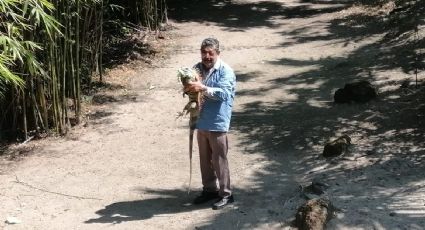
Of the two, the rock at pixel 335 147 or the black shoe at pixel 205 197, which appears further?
the rock at pixel 335 147

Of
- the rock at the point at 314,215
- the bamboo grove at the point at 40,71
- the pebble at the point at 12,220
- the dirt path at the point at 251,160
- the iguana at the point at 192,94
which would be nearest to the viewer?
the rock at the point at 314,215

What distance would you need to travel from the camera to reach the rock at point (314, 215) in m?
A: 3.69

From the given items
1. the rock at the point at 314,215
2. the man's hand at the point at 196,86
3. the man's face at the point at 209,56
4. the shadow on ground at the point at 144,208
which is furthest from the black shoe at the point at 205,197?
the man's face at the point at 209,56

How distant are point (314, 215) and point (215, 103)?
3.30 feet

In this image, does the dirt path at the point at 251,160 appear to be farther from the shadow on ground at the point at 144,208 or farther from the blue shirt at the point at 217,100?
the blue shirt at the point at 217,100

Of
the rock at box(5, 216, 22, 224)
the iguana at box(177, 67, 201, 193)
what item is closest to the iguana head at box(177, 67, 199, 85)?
the iguana at box(177, 67, 201, 193)

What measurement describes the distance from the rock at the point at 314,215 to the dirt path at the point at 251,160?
95mm

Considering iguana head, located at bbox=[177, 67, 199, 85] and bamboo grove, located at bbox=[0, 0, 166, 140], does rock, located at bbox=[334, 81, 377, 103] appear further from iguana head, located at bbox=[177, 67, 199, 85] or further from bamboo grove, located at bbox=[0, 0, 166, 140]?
iguana head, located at bbox=[177, 67, 199, 85]

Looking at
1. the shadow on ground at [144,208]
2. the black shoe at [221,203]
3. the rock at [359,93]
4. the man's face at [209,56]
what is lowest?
the shadow on ground at [144,208]

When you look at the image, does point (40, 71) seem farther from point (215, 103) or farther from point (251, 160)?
point (215, 103)

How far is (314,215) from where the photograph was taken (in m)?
3.71

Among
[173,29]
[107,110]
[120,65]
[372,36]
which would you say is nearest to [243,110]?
[107,110]

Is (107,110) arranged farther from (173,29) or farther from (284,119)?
(173,29)

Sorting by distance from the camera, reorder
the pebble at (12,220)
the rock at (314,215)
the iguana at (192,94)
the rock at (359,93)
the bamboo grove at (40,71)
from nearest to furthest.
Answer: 1. the rock at (314,215)
2. the iguana at (192,94)
3. the pebble at (12,220)
4. the bamboo grove at (40,71)
5. the rock at (359,93)
